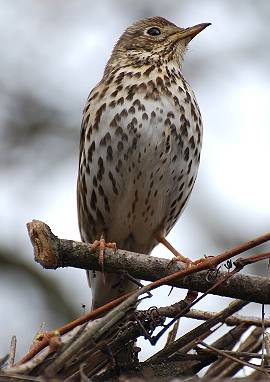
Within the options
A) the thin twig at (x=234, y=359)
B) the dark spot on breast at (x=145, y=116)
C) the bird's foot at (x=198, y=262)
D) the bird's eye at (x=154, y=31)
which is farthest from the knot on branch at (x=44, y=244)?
the bird's eye at (x=154, y=31)

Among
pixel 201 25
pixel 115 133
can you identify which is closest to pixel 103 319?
pixel 115 133

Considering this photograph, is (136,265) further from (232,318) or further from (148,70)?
(148,70)

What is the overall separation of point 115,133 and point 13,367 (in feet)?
8.99

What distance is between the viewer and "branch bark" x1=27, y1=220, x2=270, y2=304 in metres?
5.25

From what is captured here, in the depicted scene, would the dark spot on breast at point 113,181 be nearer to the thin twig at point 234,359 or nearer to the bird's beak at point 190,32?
the bird's beak at point 190,32

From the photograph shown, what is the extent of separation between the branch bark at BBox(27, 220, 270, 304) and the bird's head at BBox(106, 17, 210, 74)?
2573 millimetres

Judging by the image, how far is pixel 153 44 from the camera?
788 centimetres

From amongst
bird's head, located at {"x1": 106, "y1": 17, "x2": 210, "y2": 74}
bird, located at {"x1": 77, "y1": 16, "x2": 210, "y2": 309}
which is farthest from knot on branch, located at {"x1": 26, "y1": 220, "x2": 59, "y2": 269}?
bird's head, located at {"x1": 106, "y1": 17, "x2": 210, "y2": 74}

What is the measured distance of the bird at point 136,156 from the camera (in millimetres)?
6812

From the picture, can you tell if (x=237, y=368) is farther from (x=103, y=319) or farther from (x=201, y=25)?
(x=201, y=25)

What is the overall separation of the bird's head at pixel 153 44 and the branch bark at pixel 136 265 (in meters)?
2.57

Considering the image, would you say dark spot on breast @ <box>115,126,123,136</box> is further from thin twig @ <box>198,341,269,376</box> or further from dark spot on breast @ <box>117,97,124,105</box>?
thin twig @ <box>198,341,269,376</box>

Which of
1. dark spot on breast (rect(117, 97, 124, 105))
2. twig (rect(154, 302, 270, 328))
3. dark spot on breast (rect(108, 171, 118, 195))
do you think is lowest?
twig (rect(154, 302, 270, 328))

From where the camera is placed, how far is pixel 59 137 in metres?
10.4
